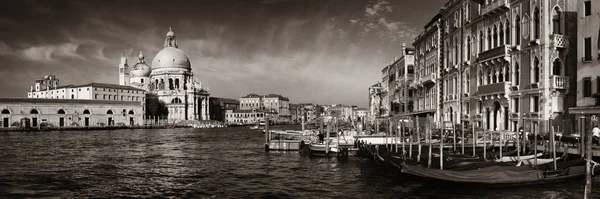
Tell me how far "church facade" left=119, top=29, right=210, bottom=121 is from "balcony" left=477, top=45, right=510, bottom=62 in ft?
286

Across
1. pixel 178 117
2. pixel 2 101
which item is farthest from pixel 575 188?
pixel 178 117

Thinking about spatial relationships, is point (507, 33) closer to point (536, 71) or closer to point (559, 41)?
point (536, 71)

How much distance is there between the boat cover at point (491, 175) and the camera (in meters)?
13.7

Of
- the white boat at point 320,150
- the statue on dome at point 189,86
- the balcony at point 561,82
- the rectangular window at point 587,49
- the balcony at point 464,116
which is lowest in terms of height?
the white boat at point 320,150

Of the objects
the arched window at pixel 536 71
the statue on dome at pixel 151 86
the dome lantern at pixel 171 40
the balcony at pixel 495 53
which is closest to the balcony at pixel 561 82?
the arched window at pixel 536 71

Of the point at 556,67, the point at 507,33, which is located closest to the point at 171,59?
the point at 507,33

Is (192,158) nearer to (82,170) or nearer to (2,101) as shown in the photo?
(82,170)

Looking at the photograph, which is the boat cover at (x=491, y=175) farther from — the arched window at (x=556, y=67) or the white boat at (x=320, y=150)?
the white boat at (x=320, y=150)

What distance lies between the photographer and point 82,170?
20188mm

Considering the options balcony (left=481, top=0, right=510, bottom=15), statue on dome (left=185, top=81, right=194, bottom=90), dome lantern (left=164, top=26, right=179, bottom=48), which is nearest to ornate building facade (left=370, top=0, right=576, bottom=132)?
balcony (left=481, top=0, right=510, bottom=15)

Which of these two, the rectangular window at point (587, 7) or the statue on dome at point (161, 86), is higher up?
the statue on dome at point (161, 86)

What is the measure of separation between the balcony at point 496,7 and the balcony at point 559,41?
132 inches

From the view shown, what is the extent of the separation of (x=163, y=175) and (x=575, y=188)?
1418 centimetres

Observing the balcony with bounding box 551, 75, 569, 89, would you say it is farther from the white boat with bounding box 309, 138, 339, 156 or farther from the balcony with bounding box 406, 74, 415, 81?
the balcony with bounding box 406, 74, 415, 81
